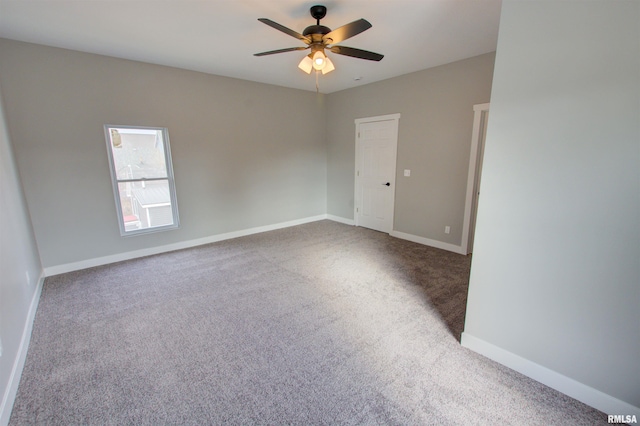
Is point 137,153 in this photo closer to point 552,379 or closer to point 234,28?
point 234,28

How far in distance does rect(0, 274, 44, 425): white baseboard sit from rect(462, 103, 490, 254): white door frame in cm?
467

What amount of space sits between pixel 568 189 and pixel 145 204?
4.75 m

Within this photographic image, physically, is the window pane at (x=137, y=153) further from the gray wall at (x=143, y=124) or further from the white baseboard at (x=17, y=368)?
the white baseboard at (x=17, y=368)

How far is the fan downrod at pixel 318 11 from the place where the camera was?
7.74ft

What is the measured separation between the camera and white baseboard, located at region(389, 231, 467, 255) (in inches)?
163

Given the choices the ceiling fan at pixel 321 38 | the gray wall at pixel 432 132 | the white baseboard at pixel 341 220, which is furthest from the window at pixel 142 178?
the gray wall at pixel 432 132

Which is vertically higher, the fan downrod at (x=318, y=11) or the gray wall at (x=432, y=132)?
the fan downrod at (x=318, y=11)

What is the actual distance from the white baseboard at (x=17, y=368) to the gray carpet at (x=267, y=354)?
46mm

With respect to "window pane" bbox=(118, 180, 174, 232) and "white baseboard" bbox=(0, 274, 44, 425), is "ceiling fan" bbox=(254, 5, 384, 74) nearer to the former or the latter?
"window pane" bbox=(118, 180, 174, 232)

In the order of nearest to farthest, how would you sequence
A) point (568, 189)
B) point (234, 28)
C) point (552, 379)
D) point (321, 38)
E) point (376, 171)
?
point (568, 189) < point (552, 379) < point (321, 38) < point (234, 28) < point (376, 171)

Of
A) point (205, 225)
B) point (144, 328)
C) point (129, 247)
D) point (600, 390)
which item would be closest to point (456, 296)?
point (600, 390)

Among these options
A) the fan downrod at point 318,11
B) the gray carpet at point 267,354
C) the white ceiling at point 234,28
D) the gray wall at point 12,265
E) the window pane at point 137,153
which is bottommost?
the gray carpet at point 267,354

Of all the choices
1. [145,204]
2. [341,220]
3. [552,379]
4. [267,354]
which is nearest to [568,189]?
[552,379]

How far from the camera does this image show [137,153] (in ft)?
12.6
